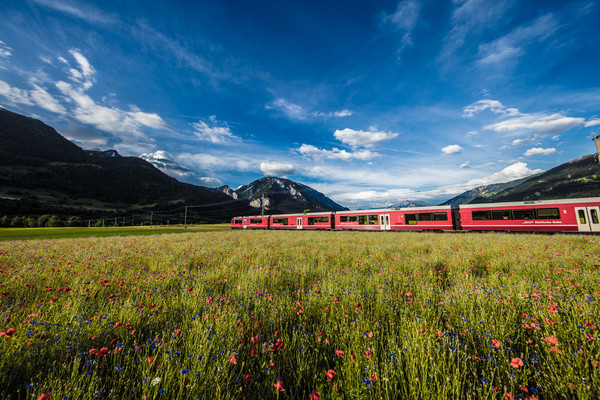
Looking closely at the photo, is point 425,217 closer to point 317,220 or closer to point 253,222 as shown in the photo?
point 317,220

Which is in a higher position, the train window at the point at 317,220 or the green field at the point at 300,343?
the train window at the point at 317,220

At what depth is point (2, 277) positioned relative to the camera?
4344mm

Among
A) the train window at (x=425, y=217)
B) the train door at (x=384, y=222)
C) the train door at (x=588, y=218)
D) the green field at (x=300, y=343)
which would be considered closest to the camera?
the green field at (x=300, y=343)

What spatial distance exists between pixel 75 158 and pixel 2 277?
277319 millimetres

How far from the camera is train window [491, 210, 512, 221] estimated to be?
19.2 meters

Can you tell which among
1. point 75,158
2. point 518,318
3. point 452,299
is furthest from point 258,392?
point 75,158

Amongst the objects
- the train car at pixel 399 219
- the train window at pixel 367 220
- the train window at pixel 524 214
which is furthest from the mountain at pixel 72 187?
the train window at pixel 524 214

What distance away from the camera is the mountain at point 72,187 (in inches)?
4274

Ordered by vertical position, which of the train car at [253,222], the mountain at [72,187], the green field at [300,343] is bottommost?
the green field at [300,343]

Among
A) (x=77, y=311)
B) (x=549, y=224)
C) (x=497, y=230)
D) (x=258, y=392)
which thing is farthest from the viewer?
(x=497, y=230)

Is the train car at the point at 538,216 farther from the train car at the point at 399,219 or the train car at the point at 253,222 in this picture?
the train car at the point at 253,222

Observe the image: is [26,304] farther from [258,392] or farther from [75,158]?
[75,158]

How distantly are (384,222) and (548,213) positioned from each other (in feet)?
45.0

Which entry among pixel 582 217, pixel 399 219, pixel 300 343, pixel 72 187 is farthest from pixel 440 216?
pixel 72 187
